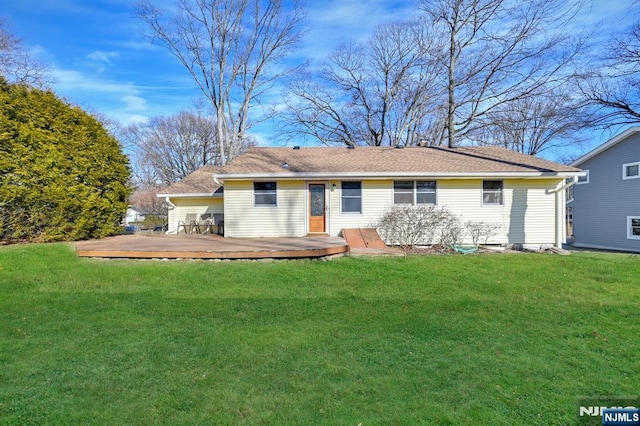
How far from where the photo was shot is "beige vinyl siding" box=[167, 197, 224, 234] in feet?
46.6

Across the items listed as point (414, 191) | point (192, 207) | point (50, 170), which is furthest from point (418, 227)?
point (50, 170)

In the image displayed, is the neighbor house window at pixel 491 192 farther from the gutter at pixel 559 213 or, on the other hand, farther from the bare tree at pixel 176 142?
the bare tree at pixel 176 142

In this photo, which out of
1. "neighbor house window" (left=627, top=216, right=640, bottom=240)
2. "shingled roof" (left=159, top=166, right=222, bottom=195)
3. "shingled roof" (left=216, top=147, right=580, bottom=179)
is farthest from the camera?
"neighbor house window" (left=627, top=216, right=640, bottom=240)

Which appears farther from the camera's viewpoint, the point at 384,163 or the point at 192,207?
the point at 192,207

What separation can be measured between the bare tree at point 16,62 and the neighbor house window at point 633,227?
86.3 feet

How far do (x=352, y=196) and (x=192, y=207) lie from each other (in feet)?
23.1

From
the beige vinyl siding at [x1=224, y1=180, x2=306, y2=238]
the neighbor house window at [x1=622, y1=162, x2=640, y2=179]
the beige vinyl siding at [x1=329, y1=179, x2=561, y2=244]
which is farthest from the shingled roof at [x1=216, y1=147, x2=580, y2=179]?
the neighbor house window at [x1=622, y1=162, x2=640, y2=179]

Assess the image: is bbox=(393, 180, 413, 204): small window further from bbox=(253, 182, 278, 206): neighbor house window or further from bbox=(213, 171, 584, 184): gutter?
bbox=(253, 182, 278, 206): neighbor house window

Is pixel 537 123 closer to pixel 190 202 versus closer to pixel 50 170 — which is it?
pixel 190 202

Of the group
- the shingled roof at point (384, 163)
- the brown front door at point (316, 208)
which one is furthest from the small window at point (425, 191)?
the brown front door at point (316, 208)

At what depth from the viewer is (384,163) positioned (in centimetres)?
1219

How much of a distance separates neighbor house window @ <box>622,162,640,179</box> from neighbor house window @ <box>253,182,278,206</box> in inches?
589

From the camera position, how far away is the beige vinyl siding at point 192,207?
14.2 m

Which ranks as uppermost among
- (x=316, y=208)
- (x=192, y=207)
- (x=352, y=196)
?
(x=352, y=196)
